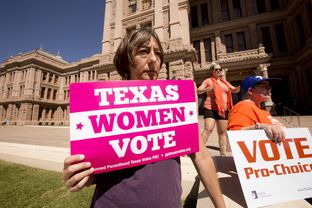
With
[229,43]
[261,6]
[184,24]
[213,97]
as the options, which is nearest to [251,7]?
[261,6]

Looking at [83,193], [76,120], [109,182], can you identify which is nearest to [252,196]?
[109,182]

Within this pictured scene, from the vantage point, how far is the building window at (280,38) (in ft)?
56.7

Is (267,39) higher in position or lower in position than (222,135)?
higher

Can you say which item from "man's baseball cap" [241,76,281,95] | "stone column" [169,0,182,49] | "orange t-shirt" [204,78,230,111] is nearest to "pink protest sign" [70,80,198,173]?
"man's baseball cap" [241,76,281,95]

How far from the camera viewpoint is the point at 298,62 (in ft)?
51.6

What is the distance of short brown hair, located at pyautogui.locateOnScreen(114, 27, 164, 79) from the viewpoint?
4.11 feet

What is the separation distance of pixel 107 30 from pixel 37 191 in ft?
53.8

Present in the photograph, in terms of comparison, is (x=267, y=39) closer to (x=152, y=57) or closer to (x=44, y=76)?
(x=152, y=57)

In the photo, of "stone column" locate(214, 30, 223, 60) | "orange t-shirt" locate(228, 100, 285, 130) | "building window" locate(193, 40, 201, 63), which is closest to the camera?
"orange t-shirt" locate(228, 100, 285, 130)

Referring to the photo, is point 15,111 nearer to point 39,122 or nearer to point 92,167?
point 39,122

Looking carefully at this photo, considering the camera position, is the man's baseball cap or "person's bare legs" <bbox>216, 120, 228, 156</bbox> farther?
"person's bare legs" <bbox>216, 120, 228, 156</bbox>

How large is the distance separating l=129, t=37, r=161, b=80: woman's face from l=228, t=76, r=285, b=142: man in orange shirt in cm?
110

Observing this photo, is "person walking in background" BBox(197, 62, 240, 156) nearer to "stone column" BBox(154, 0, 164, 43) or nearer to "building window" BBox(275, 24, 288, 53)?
"stone column" BBox(154, 0, 164, 43)

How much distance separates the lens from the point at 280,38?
17.5m
